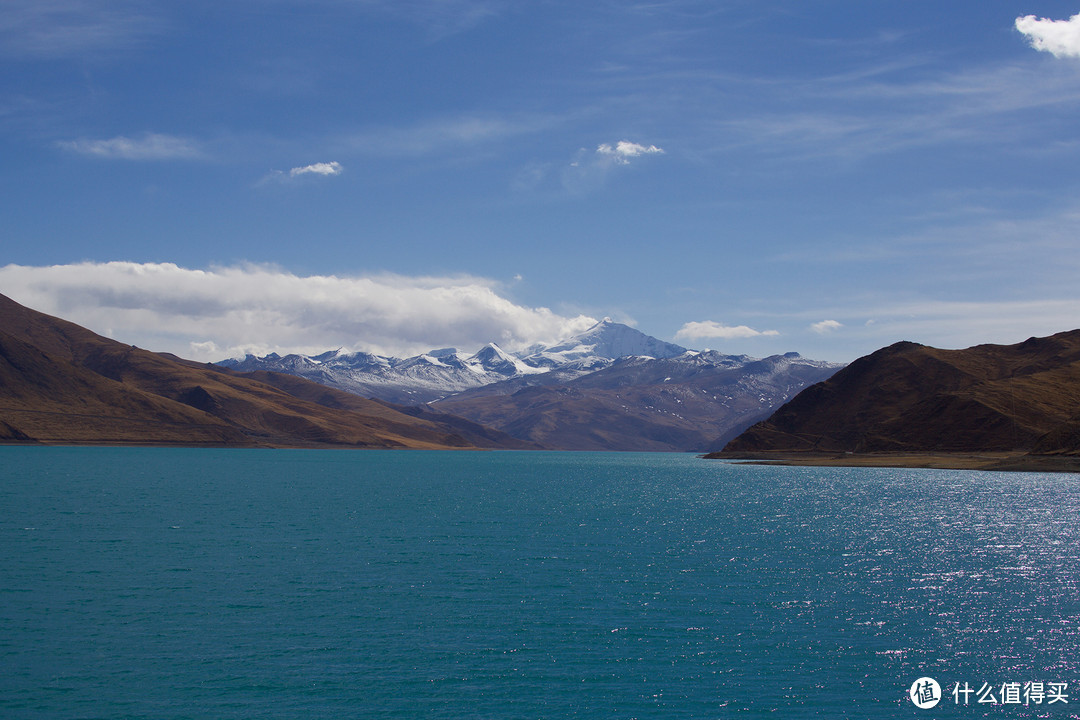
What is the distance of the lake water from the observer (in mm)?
33188

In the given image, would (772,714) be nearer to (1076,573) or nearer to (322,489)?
(1076,573)

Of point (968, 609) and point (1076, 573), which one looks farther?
point (1076, 573)

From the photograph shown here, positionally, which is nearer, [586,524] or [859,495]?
[586,524]

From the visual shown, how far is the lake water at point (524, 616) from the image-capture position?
109ft

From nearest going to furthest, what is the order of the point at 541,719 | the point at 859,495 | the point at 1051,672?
the point at 541,719 → the point at 1051,672 → the point at 859,495

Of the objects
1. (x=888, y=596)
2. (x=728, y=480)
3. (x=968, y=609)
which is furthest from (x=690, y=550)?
(x=728, y=480)

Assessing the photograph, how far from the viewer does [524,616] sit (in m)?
46.5

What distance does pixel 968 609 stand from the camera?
162ft

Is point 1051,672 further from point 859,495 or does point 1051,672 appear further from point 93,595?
point 859,495

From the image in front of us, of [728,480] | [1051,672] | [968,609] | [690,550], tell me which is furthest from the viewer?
[728,480]

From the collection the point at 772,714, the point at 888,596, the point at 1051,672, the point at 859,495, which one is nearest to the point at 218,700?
the point at 772,714

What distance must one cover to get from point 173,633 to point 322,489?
10719 centimetres

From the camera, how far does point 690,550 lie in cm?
7281

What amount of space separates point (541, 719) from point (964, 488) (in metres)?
153
